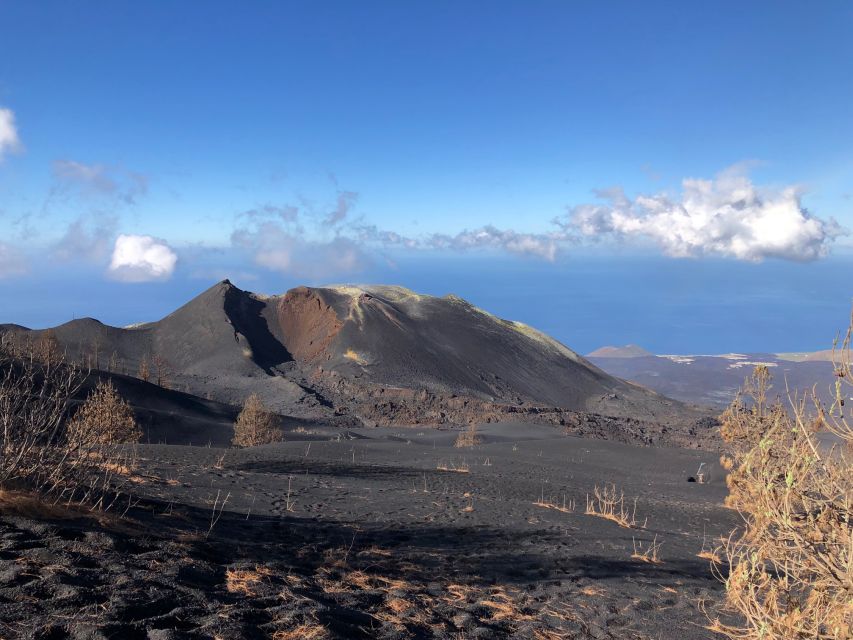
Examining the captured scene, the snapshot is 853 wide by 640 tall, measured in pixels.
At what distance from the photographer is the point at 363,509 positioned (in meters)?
8.73

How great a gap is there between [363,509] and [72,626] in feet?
19.0

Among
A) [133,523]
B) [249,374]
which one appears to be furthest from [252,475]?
[249,374]

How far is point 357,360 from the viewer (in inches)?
1639

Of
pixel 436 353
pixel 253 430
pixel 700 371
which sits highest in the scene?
pixel 700 371

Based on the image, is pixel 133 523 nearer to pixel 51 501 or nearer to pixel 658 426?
pixel 51 501

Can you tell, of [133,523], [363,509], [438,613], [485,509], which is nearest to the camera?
[438,613]

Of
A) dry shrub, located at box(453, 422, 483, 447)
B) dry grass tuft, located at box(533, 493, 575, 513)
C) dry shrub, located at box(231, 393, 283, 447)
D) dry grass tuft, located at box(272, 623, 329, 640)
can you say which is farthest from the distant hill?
dry grass tuft, located at box(272, 623, 329, 640)

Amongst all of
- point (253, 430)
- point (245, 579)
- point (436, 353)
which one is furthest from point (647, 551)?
point (436, 353)

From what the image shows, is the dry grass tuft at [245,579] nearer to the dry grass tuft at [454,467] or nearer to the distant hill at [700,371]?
the dry grass tuft at [454,467]

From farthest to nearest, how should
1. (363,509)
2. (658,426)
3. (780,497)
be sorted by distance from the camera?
(658,426)
(363,509)
(780,497)

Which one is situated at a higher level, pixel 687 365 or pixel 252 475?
pixel 687 365

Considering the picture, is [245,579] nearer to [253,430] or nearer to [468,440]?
[253,430]

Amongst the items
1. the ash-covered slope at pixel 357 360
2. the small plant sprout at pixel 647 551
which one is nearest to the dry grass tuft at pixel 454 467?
the small plant sprout at pixel 647 551

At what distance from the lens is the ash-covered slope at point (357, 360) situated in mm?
35750
